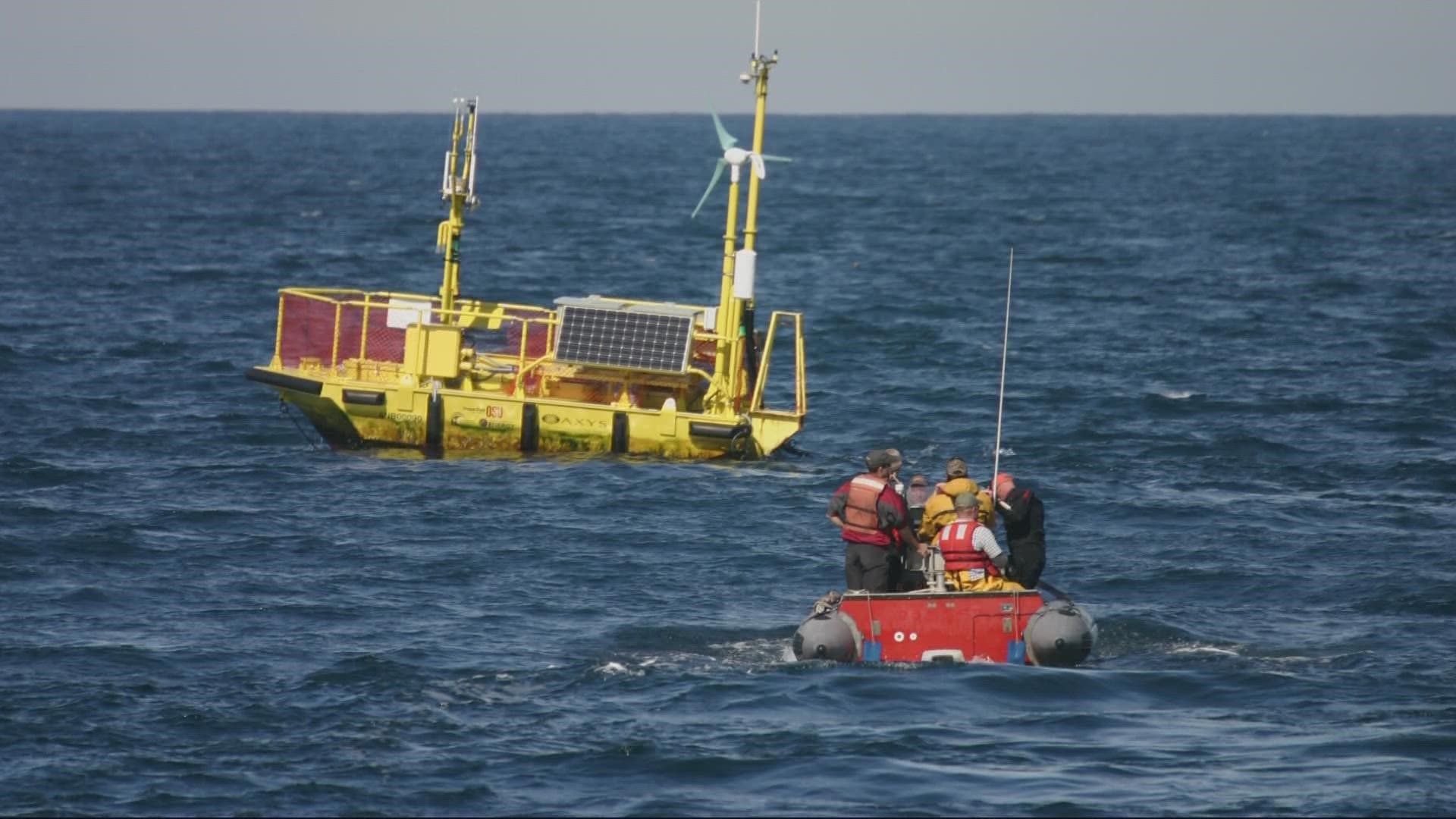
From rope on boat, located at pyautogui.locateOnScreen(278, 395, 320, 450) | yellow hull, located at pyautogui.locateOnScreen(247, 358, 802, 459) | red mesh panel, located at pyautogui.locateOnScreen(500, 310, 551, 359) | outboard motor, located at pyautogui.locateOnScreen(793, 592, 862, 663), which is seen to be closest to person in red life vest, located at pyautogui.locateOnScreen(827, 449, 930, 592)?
outboard motor, located at pyautogui.locateOnScreen(793, 592, 862, 663)

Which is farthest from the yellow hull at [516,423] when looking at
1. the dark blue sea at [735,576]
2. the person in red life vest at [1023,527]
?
the person in red life vest at [1023,527]

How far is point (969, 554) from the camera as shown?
1889 centimetres

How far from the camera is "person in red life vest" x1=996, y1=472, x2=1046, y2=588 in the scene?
19.2 m

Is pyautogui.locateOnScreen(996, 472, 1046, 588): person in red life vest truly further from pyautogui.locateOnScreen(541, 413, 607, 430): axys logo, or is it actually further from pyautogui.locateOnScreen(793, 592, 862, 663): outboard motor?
pyautogui.locateOnScreen(541, 413, 607, 430): axys logo

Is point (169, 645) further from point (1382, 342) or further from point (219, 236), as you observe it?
point (219, 236)

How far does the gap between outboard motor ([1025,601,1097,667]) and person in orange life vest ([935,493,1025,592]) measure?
0.57 m

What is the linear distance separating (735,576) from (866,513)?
12.3 ft

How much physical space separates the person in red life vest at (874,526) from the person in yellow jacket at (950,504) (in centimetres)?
50

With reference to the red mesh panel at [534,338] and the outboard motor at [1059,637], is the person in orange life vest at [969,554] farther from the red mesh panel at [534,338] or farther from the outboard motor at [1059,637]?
the red mesh panel at [534,338]

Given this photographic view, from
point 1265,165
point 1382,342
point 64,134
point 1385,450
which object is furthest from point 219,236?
point 64,134

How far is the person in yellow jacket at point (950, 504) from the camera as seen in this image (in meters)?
19.5

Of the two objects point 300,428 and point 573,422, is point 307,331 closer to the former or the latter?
point 300,428

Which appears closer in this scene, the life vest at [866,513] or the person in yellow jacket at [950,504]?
the life vest at [866,513]

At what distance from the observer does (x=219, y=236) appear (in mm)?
64875
